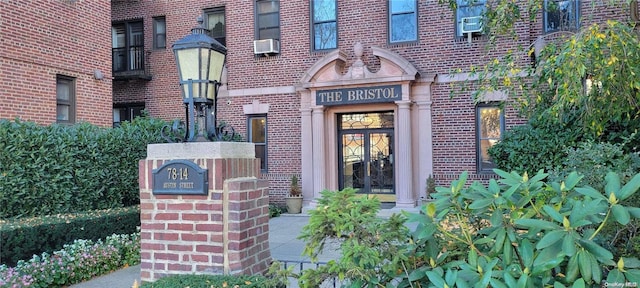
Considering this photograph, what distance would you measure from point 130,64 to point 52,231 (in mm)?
10577

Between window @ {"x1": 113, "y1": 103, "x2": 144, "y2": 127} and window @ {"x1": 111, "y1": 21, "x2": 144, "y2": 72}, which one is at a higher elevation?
window @ {"x1": 111, "y1": 21, "x2": 144, "y2": 72}

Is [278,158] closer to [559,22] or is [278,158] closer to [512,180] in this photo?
[559,22]

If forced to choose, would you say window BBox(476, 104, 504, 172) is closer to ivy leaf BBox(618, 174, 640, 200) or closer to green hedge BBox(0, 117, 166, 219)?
green hedge BBox(0, 117, 166, 219)

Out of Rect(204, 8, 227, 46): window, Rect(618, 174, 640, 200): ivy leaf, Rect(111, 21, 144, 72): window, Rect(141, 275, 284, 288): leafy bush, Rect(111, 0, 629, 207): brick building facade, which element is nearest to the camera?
Rect(618, 174, 640, 200): ivy leaf

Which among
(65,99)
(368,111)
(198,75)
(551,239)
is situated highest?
(65,99)

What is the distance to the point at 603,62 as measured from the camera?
5398mm

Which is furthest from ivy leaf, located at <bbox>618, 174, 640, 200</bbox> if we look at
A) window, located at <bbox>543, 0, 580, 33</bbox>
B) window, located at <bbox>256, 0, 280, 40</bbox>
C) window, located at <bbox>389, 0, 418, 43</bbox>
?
window, located at <bbox>256, 0, 280, 40</bbox>

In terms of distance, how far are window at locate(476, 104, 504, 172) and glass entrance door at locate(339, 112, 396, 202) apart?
239cm

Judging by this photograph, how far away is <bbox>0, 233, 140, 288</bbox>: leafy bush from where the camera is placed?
17.7 ft

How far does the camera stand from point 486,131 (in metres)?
12.0

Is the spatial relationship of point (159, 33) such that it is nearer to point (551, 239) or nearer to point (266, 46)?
point (266, 46)

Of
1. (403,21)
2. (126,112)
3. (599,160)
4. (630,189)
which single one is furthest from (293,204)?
(630,189)

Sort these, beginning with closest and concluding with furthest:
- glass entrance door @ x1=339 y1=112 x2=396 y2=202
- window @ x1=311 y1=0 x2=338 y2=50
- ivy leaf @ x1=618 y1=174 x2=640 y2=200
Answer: ivy leaf @ x1=618 y1=174 x2=640 y2=200 < glass entrance door @ x1=339 y1=112 x2=396 y2=202 < window @ x1=311 y1=0 x2=338 y2=50

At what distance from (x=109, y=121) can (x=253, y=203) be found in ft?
34.8
